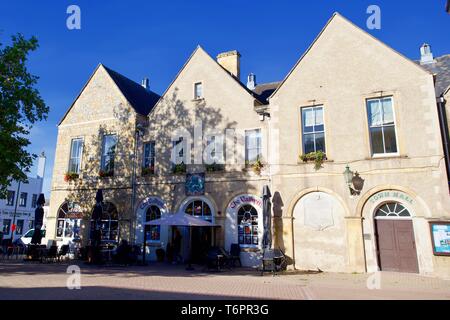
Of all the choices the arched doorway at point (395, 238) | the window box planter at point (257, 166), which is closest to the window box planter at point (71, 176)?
the window box planter at point (257, 166)

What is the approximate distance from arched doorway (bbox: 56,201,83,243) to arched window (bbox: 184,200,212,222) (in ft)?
23.4

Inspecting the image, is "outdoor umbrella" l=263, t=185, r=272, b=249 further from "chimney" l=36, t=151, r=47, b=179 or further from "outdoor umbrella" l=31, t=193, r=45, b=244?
"chimney" l=36, t=151, r=47, b=179

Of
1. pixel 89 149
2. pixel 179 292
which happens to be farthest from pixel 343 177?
pixel 89 149

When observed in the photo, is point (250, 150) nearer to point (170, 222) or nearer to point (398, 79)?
point (170, 222)

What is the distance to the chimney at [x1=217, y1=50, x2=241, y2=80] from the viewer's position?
22.0m

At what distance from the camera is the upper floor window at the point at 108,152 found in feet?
67.1

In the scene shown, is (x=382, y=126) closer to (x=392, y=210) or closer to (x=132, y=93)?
(x=392, y=210)

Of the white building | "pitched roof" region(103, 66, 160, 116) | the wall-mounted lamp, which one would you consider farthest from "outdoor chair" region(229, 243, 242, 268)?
the white building

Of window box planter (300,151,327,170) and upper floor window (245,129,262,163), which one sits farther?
upper floor window (245,129,262,163)

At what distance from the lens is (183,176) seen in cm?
1819

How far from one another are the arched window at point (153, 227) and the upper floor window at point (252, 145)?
589 centimetres

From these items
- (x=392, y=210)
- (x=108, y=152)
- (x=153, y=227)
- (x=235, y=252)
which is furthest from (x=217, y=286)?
(x=108, y=152)

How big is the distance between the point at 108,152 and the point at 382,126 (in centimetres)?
1518

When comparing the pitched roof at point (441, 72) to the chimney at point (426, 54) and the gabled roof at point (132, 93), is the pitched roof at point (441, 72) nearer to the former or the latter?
the chimney at point (426, 54)
